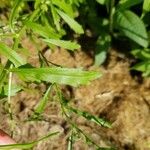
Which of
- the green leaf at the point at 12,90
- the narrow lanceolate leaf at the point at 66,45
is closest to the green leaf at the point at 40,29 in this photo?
the narrow lanceolate leaf at the point at 66,45

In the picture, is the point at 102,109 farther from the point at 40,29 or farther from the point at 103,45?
the point at 40,29

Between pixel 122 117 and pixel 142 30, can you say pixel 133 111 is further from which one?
pixel 142 30

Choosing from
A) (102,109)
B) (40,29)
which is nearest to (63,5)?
(40,29)

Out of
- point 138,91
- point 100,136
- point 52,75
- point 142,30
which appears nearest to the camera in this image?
point 52,75

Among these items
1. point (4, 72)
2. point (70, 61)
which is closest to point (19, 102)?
point (70, 61)

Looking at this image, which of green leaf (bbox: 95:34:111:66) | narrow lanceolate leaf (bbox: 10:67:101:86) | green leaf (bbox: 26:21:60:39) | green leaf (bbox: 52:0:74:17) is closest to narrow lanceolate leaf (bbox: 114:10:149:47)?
green leaf (bbox: 95:34:111:66)

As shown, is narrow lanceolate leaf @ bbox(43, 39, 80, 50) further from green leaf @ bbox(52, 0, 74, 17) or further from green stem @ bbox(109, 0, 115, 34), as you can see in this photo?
green stem @ bbox(109, 0, 115, 34)
